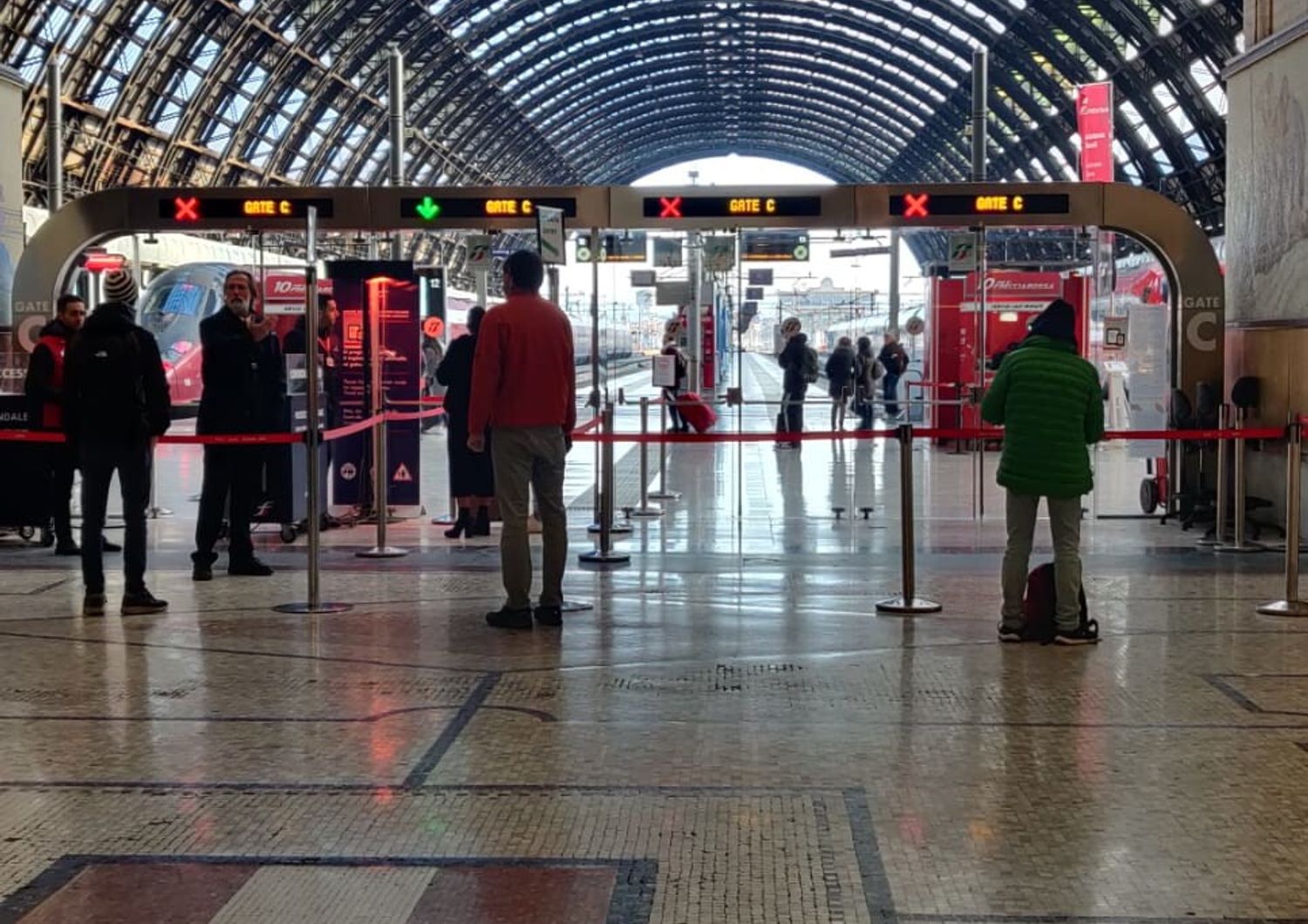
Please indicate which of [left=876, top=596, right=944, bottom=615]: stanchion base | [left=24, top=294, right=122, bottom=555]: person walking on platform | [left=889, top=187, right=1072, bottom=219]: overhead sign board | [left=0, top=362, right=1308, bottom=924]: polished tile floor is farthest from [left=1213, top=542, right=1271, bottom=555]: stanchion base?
[left=24, top=294, right=122, bottom=555]: person walking on platform

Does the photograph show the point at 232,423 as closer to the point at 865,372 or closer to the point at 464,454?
the point at 464,454

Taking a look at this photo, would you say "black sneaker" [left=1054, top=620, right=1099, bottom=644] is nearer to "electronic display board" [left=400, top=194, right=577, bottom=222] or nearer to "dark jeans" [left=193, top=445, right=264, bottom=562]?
"dark jeans" [left=193, top=445, right=264, bottom=562]

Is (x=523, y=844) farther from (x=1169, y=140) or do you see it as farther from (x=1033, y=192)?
(x=1169, y=140)

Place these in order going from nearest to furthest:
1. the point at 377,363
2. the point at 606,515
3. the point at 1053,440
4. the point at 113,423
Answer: the point at 1053,440, the point at 113,423, the point at 606,515, the point at 377,363

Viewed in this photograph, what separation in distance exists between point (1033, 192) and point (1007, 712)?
25.2 feet

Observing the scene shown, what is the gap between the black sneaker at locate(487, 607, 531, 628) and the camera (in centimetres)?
812

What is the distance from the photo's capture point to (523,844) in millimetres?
4625

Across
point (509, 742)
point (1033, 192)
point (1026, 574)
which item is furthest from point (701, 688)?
point (1033, 192)

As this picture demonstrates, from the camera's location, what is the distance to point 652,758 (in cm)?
561

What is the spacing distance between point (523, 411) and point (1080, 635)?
9.30 feet

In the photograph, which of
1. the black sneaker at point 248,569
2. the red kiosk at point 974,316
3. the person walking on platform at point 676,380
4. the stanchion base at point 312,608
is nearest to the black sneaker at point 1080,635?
the stanchion base at point 312,608

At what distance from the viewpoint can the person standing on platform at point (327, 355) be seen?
41.7 ft

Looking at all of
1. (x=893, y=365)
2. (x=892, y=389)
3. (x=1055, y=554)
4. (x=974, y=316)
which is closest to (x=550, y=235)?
(x=1055, y=554)

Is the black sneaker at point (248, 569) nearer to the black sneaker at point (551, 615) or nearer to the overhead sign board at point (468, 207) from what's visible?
the black sneaker at point (551, 615)
